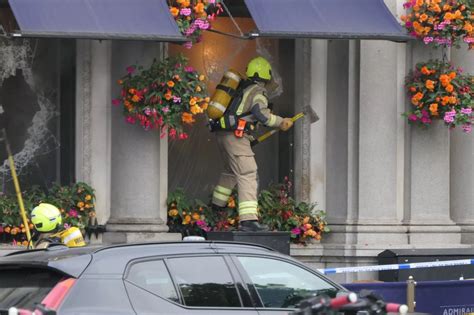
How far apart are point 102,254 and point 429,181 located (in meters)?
8.53

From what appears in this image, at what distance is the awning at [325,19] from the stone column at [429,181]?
1.47m

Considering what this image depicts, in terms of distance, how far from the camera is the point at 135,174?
15172 millimetres

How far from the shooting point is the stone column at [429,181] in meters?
16.1

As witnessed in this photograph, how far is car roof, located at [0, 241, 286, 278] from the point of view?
8.19 meters

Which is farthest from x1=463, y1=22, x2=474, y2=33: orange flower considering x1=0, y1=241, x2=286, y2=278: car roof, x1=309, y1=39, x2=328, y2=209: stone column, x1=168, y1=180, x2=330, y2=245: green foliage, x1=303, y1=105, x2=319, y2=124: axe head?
x1=0, y1=241, x2=286, y2=278: car roof

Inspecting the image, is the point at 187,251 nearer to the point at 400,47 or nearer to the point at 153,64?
the point at 153,64

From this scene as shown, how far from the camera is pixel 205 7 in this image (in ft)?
47.2

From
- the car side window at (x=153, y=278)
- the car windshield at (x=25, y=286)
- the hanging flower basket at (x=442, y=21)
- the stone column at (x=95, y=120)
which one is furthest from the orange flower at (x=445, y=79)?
the car windshield at (x=25, y=286)

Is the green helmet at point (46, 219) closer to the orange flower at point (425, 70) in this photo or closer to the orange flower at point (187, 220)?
the orange flower at point (187, 220)

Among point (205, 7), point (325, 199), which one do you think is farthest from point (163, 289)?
point (325, 199)

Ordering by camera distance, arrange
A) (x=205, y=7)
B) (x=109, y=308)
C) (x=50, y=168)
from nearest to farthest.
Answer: (x=109, y=308), (x=205, y=7), (x=50, y=168)

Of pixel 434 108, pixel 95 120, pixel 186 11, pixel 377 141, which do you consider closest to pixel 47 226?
pixel 186 11

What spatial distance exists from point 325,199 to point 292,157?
0.74 meters

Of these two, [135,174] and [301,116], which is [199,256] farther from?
[301,116]
